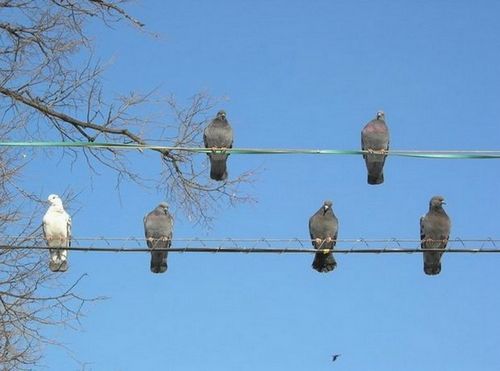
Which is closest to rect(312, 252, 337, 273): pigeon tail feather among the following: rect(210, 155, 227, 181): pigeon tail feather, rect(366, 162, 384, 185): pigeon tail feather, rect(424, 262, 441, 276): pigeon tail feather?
rect(424, 262, 441, 276): pigeon tail feather

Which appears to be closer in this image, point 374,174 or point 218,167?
point 374,174

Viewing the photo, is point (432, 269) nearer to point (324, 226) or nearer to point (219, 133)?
point (324, 226)

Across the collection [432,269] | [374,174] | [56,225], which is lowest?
[432,269]

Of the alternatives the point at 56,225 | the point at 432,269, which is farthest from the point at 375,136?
the point at 56,225

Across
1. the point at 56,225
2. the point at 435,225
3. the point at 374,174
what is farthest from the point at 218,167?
the point at 435,225

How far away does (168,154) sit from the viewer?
44.8 feet

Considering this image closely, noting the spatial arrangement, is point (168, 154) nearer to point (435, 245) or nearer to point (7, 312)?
point (7, 312)

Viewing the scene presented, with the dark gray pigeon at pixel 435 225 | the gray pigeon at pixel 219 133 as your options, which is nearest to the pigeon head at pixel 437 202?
the dark gray pigeon at pixel 435 225

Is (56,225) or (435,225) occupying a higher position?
(435,225)

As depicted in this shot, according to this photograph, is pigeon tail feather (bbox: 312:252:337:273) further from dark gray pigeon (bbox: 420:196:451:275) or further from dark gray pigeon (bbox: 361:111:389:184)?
dark gray pigeon (bbox: 361:111:389:184)

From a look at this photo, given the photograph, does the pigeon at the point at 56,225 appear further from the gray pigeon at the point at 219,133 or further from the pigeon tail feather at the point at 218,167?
the gray pigeon at the point at 219,133

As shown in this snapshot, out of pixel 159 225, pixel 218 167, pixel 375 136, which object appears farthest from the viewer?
pixel 375 136

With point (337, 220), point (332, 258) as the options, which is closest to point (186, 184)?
point (337, 220)

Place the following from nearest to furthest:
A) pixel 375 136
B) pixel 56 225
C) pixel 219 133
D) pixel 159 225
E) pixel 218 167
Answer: pixel 159 225, pixel 56 225, pixel 218 167, pixel 375 136, pixel 219 133
